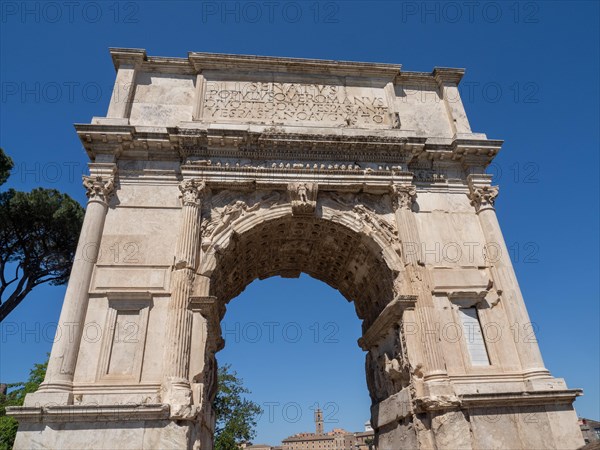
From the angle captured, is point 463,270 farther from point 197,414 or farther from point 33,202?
point 33,202

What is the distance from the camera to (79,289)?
352 inches

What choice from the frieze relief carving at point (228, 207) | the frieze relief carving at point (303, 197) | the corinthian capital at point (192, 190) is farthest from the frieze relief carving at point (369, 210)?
the corinthian capital at point (192, 190)

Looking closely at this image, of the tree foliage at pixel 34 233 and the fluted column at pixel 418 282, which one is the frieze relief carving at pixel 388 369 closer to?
the fluted column at pixel 418 282

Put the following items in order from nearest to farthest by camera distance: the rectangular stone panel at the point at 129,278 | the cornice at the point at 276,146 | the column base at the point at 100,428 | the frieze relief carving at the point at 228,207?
the column base at the point at 100,428, the rectangular stone panel at the point at 129,278, the frieze relief carving at the point at 228,207, the cornice at the point at 276,146

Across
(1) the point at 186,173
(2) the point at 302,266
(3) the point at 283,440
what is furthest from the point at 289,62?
(3) the point at 283,440

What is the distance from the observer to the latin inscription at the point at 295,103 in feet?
38.9

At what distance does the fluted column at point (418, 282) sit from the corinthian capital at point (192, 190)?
471 cm

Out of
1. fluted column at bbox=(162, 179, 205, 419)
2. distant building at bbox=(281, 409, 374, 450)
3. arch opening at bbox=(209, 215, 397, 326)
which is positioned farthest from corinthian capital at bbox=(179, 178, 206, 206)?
distant building at bbox=(281, 409, 374, 450)

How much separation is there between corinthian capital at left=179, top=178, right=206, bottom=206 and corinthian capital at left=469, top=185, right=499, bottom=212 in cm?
679

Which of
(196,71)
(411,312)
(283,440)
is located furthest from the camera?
(283,440)

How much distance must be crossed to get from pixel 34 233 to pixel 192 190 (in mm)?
10330

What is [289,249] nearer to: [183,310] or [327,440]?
[183,310]

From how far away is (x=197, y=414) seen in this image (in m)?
8.02

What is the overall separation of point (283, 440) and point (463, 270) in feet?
249
